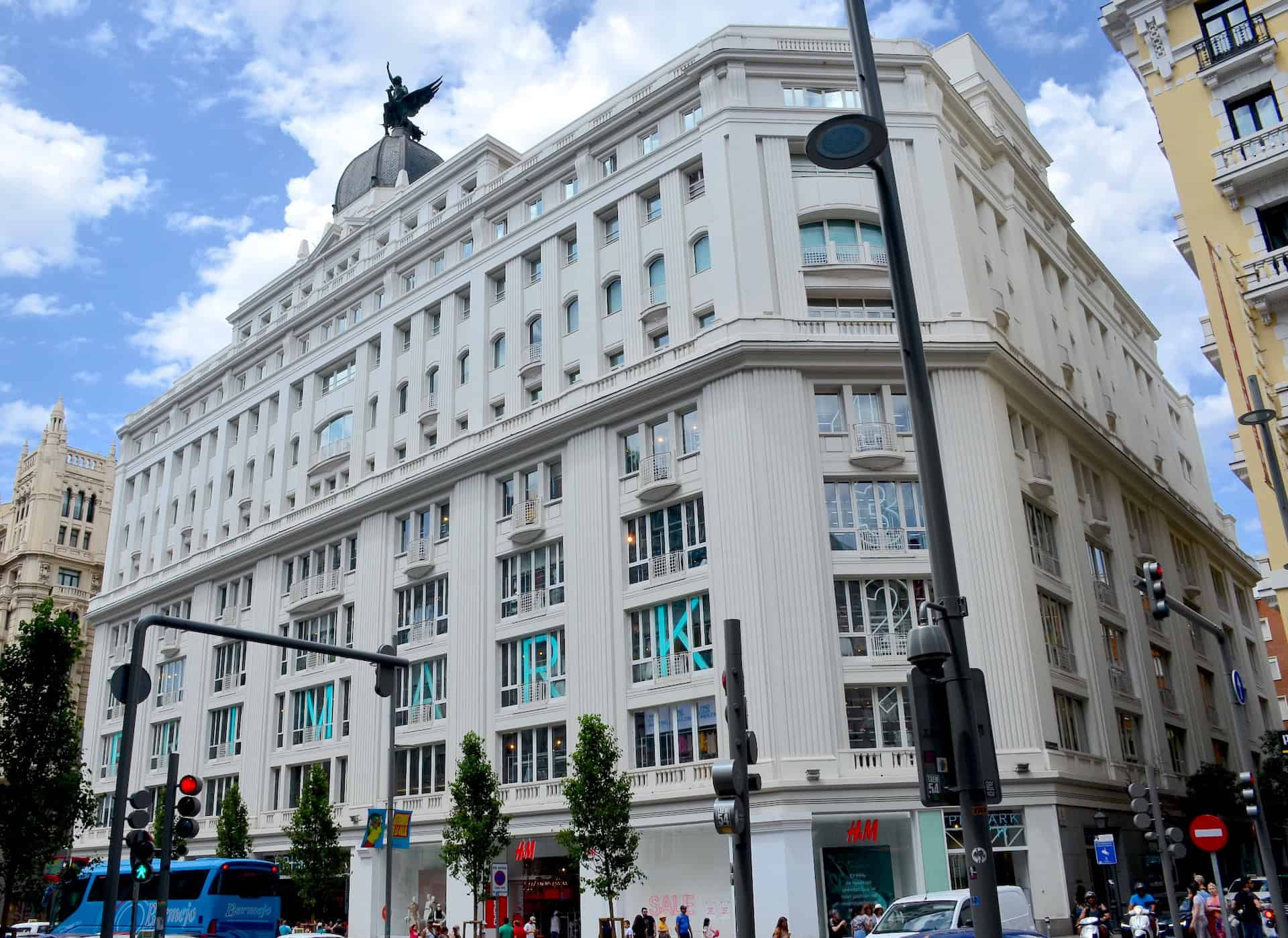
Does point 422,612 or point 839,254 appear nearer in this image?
point 839,254

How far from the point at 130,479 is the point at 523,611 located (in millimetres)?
38455

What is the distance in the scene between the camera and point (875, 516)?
35188mm

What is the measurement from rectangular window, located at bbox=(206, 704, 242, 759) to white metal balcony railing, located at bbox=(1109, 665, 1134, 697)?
122 ft

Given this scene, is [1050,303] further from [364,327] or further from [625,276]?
[364,327]

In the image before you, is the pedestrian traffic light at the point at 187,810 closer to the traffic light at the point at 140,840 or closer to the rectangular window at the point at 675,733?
the traffic light at the point at 140,840

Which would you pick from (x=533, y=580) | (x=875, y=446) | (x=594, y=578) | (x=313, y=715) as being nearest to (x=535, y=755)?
(x=533, y=580)

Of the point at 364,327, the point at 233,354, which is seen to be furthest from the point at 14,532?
the point at 364,327

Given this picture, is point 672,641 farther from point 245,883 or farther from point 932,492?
point 932,492

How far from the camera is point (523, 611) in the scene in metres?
40.5

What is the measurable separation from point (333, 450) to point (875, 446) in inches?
1066

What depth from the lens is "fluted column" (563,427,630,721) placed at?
3675 centimetres

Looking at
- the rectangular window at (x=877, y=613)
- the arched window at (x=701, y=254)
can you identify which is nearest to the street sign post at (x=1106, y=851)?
the rectangular window at (x=877, y=613)

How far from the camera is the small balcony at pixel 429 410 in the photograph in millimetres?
47625

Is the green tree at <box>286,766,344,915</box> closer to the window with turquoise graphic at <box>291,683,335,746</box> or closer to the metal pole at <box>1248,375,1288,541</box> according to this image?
the window with turquoise graphic at <box>291,683,335,746</box>
